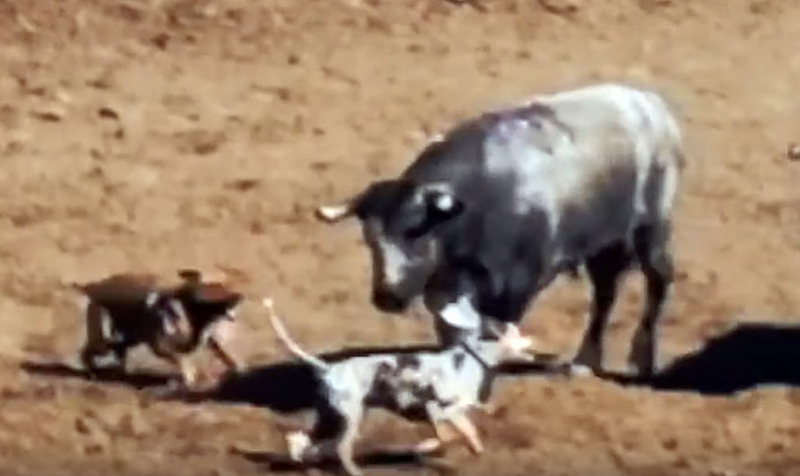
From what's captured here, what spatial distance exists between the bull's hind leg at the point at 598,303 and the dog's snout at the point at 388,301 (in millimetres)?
342

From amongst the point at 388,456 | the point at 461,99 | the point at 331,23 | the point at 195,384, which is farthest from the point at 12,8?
the point at 388,456

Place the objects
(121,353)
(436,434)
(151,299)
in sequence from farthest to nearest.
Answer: (121,353), (151,299), (436,434)

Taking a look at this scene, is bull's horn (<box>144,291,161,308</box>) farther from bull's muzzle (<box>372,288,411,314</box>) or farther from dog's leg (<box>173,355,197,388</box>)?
bull's muzzle (<box>372,288,411,314</box>)

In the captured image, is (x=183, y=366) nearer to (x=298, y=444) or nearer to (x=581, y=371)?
(x=298, y=444)

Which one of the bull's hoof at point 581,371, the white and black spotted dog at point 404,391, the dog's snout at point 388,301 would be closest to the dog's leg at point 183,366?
the white and black spotted dog at point 404,391

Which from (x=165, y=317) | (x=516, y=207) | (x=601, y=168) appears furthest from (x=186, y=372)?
(x=601, y=168)

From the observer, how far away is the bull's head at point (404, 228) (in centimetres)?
260

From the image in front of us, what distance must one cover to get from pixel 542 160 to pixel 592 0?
1.94 metres

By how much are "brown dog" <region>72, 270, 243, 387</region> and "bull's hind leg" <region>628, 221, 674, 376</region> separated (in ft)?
1.91

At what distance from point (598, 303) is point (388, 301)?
16.6 inches

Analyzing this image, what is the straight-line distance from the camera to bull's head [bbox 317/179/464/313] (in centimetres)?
260

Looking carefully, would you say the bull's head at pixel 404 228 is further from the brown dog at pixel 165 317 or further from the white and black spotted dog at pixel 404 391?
the brown dog at pixel 165 317

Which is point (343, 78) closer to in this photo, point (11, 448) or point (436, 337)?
point (436, 337)

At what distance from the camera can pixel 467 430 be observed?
2676 millimetres
